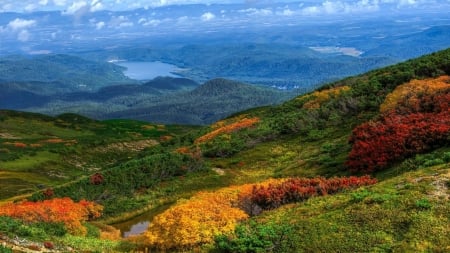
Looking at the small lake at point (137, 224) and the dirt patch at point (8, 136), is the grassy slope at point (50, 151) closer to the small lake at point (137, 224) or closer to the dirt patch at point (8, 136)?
the dirt patch at point (8, 136)

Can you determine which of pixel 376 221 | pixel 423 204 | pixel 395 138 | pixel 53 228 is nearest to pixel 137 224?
pixel 53 228

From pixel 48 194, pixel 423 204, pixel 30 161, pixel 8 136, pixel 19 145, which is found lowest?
pixel 8 136

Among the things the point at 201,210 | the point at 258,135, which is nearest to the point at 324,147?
the point at 258,135

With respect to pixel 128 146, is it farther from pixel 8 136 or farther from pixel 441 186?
pixel 441 186

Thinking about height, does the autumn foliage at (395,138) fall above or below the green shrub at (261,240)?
below

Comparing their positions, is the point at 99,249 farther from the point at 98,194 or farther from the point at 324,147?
the point at 324,147

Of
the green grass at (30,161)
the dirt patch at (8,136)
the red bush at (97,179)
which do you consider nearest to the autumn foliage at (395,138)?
the red bush at (97,179)
